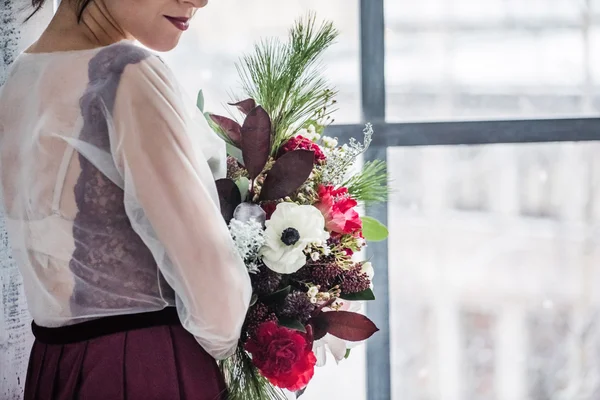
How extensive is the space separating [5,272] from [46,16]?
602 millimetres

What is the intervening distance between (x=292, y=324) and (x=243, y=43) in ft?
3.15

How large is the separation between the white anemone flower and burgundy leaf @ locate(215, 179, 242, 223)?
0.08 m

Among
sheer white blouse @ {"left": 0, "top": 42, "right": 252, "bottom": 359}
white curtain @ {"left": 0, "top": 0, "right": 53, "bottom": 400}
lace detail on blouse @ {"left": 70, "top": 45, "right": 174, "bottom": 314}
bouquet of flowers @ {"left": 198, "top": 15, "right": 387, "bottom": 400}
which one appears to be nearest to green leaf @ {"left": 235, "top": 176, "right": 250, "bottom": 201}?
bouquet of flowers @ {"left": 198, "top": 15, "right": 387, "bottom": 400}

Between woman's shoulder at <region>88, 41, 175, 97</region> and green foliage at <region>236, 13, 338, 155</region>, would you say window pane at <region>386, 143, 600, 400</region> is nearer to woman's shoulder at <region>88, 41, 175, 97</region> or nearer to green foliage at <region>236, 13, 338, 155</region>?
green foliage at <region>236, 13, 338, 155</region>

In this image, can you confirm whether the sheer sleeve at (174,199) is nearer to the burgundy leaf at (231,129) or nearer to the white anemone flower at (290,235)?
the white anemone flower at (290,235)

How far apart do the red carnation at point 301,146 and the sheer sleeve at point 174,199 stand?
0.23 metres

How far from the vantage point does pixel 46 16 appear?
1.71m

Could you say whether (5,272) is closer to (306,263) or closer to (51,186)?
(51,186)

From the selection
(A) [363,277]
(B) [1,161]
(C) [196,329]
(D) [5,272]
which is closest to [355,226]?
(A) [363,277]

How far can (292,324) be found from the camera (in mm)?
1253

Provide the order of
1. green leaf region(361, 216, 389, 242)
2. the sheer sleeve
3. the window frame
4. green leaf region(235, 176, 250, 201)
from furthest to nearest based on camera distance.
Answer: the window frame < green leaf region(361, 216, 389, 242) < green leaf region(235, 176, 250, 201) < the sheer sleeve

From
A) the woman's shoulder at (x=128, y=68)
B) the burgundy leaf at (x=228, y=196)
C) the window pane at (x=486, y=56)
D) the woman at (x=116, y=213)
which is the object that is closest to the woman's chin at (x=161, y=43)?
the woman at (x=116, y=213)

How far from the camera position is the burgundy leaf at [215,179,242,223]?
1272 millimetres

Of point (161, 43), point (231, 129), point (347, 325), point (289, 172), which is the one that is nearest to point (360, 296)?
point (347, 325)
